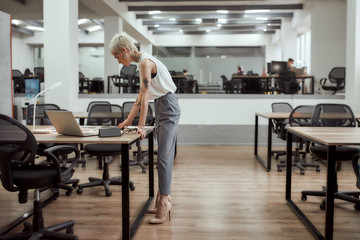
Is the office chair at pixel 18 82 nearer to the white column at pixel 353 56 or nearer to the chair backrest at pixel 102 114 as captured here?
the chair backrest at pixel 102 114

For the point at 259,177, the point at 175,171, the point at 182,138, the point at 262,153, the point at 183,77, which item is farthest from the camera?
the point at 183,77

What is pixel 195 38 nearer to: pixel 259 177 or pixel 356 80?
pixel 356 80

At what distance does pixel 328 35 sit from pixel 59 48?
759 cm

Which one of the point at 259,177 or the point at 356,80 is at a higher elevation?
the point at 356,80

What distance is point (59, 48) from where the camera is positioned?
21.6 ft

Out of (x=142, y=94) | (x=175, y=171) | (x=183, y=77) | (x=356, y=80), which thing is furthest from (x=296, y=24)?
(x=142, y=94)

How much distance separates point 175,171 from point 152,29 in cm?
1211

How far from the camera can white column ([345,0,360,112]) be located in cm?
647

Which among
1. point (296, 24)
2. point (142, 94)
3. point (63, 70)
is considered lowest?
point (142, 94)

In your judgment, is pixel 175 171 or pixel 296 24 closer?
pixel 175 171

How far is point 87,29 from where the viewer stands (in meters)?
16.5

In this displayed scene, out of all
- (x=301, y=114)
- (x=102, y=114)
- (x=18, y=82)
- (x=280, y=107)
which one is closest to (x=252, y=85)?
(x=280, y=107)

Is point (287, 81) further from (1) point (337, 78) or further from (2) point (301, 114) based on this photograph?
(2) point (301, 114)

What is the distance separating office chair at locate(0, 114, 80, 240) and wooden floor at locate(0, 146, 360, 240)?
1.14 ft
